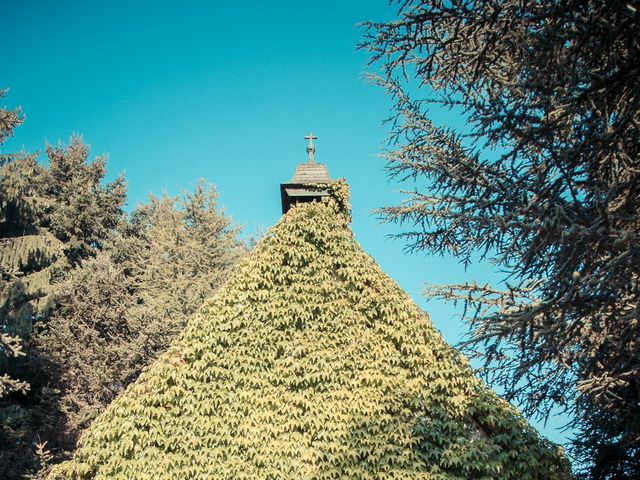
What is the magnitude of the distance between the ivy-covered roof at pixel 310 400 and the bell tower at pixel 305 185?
1.21 m

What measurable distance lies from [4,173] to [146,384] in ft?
26.7

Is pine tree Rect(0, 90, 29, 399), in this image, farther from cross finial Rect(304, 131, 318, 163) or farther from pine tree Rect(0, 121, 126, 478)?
cross finial Rect(304, 131, 318, 163)

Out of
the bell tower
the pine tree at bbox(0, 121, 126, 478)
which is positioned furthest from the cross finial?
the pine tree at bbox(0, 121, 126, 478)

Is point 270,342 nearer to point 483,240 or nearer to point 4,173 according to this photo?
point 483,240

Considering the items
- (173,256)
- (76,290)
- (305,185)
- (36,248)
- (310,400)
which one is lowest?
(310,400)

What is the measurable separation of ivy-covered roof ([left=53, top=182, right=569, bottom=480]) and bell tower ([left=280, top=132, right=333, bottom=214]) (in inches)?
47.6

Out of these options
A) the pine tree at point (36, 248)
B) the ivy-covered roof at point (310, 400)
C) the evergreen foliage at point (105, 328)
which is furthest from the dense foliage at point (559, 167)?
the evergreen foliage at point (105, 328)

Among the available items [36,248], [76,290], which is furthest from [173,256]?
[36,248]

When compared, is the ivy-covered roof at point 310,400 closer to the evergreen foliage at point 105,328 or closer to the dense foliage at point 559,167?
the dense foliage at point 559,167

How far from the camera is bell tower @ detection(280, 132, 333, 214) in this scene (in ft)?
31.6

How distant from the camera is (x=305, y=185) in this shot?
31.7 ft

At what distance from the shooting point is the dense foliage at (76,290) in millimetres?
15023

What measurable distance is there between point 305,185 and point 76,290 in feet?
39.1

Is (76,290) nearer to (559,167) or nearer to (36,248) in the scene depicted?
(36,248)
